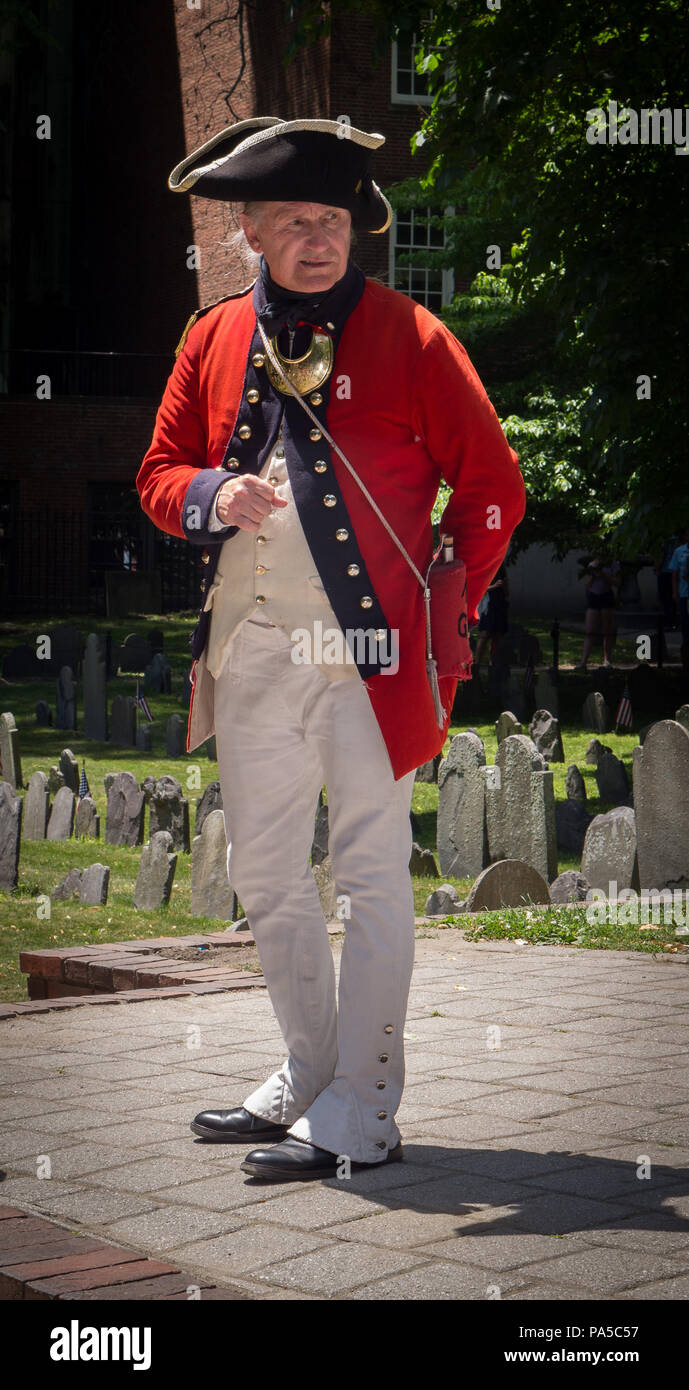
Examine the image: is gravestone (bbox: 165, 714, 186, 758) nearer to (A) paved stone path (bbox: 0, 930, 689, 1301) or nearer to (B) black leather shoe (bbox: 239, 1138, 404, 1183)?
(A) paved stone path (bbox: 0, 930, 689, 1301)

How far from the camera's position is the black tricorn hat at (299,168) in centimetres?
381

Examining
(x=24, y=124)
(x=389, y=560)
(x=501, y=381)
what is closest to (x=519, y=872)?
→ (x=389, y=560)

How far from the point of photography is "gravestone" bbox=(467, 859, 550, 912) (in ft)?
24.7

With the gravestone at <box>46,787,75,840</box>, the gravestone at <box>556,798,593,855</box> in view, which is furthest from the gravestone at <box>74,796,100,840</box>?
the gravestone at <box>556,798,593,855</box>

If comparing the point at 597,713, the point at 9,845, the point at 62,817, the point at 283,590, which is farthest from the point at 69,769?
the point at 283,590

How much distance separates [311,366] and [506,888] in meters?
4.17

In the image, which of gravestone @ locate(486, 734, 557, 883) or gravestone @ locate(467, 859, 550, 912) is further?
gravestone @ locate(486, 734, 557, 883)

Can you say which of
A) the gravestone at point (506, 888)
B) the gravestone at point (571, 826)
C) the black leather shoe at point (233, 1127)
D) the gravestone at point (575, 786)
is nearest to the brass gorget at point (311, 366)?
the black leather shoe at point (233, 1127)

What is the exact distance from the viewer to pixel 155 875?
27.5 ft

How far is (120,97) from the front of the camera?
35250 mm

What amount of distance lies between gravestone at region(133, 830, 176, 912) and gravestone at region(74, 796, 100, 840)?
Result: 218cm

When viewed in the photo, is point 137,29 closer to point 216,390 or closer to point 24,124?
point 24,124

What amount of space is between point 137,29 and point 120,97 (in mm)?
1558

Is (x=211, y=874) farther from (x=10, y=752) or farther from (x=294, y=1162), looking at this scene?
(x=10, y=752)
